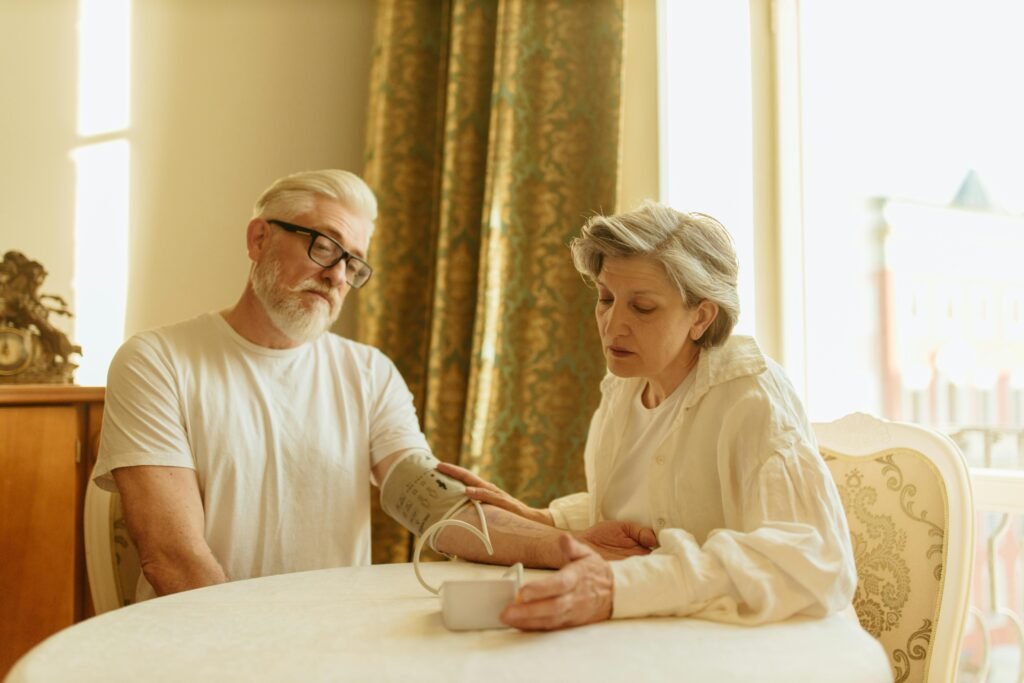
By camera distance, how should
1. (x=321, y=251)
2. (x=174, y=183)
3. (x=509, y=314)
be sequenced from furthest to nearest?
(x=174, y=183) < (x=509, y=314) < (x=321, y=251)

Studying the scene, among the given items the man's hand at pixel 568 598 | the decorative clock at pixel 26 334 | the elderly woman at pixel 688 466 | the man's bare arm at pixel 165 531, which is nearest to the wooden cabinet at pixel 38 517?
the decorative clock at pixel 26 334

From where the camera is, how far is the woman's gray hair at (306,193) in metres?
2.04

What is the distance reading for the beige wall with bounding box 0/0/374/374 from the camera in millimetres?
2900

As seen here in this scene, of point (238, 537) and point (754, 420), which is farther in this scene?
point (238, 537)

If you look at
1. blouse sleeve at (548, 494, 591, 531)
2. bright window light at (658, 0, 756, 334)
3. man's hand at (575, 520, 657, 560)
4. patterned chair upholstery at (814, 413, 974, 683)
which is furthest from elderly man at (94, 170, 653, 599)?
bright window light at (658, 0, 756, 334)

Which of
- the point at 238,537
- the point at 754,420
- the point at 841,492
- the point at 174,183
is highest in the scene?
the point at 174,183

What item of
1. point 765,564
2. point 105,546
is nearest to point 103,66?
point 105,546

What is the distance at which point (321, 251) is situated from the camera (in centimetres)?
203

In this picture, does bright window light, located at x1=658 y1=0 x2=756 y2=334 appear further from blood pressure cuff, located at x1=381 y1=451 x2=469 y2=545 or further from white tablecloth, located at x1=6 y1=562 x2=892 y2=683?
white tablecloth, located at x1=6 y1=562 x2=892 y2=683

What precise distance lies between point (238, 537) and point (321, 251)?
2.17 ft

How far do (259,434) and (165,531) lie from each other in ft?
1.04

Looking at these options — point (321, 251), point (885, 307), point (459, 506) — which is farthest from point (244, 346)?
point (885, 307)

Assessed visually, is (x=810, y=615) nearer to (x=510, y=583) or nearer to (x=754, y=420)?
(x=754, y=420)

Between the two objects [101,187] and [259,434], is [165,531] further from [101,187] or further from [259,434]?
[101,187]
